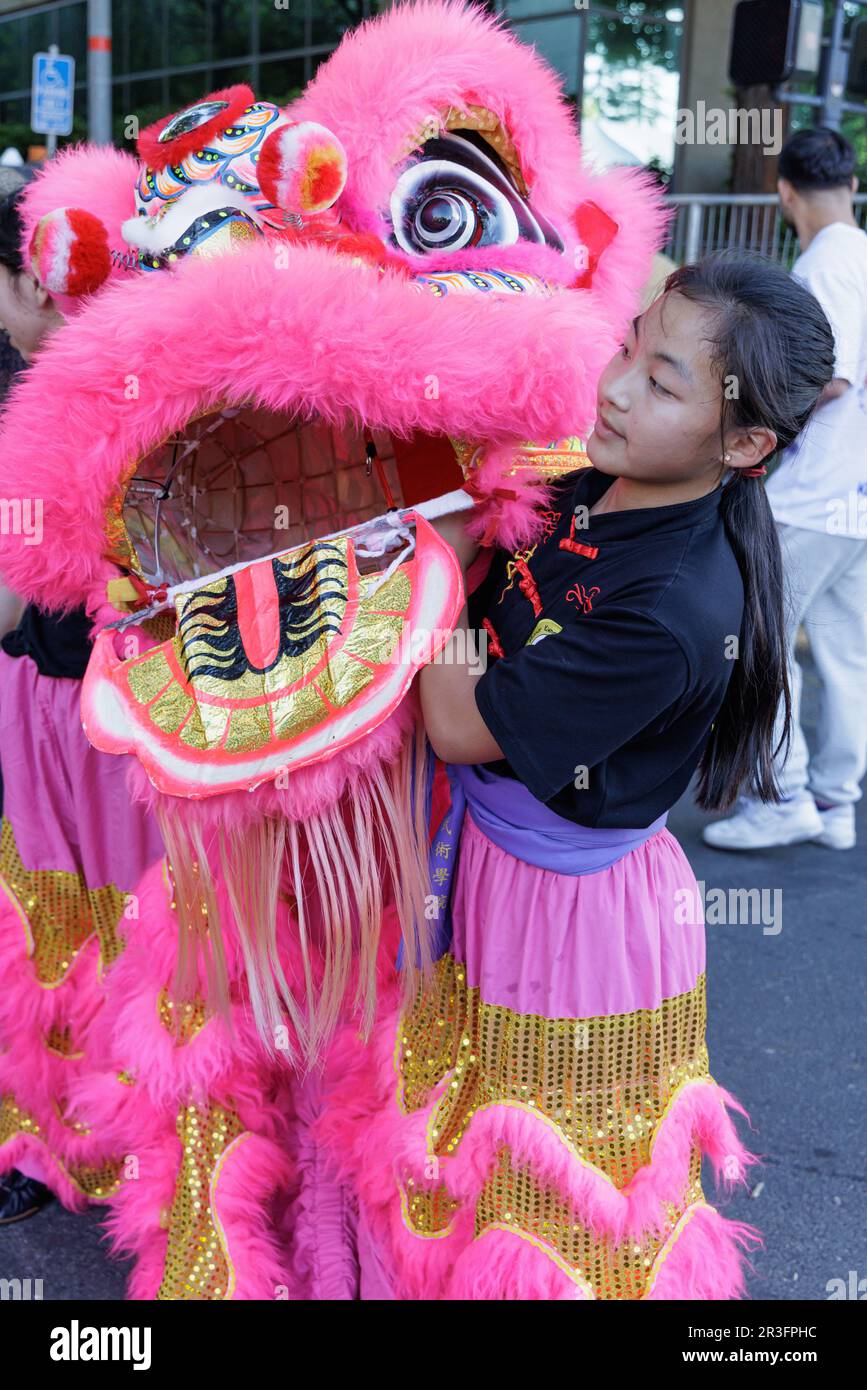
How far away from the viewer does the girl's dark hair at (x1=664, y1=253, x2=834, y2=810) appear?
4.56ft

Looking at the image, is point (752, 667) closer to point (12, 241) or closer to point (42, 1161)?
point (12, 241)

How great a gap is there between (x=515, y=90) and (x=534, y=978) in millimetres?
1167

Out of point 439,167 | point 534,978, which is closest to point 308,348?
point 439,167

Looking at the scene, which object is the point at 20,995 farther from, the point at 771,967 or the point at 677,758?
the point at 771,967

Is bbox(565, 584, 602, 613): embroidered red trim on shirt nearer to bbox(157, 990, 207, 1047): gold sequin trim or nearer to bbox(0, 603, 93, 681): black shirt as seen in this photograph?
bbox(157, 990, 207, 1047): gold sequin trim

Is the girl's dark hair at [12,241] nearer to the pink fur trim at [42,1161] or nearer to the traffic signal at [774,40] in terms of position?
the pink fur trim at [42,1161]

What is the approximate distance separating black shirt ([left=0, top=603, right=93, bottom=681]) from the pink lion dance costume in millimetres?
339

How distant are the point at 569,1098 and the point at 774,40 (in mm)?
5531

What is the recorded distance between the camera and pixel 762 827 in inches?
155

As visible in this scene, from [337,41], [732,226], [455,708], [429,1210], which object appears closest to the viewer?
[455,708]

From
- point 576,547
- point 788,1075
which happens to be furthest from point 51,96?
point 576,547

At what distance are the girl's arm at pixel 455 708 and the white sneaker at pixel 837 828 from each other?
111 inches

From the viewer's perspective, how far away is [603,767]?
58.1 inches

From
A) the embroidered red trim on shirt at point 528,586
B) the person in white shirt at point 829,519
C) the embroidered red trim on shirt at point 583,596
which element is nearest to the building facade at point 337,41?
the person in white shirt at point 829,519
